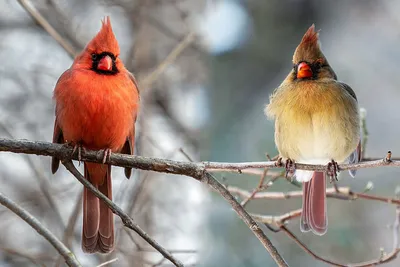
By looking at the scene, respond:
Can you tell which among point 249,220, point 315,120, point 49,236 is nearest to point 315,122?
point 315,120

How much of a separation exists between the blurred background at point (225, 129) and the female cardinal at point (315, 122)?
604 millimetres

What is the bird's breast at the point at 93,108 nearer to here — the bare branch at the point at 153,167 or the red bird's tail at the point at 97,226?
the red bird's tail at the point at 97,226

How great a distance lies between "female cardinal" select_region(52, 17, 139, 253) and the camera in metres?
1.79

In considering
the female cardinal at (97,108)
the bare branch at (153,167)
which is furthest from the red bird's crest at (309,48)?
the female cardinal at (97,108)

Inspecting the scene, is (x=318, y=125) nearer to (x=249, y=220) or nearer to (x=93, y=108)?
(x=249, y=220)

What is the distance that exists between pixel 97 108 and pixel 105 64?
15cm

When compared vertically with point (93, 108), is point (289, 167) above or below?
below

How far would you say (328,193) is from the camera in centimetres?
199

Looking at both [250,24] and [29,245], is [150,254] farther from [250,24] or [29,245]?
[250,24]

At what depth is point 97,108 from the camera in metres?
1.81

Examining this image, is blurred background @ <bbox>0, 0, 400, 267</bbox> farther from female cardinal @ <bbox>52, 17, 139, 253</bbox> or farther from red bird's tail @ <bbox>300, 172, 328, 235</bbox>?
red bird's tail @ <bbox>300, 172, 328, 235</bbox>

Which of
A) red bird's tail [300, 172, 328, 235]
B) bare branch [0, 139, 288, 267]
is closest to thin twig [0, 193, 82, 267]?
bare branch [0, 139, 288, 267]

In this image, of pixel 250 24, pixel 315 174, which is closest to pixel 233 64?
pixel 250 24

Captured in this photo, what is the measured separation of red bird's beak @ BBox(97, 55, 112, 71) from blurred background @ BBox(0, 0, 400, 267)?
1.79 ft
